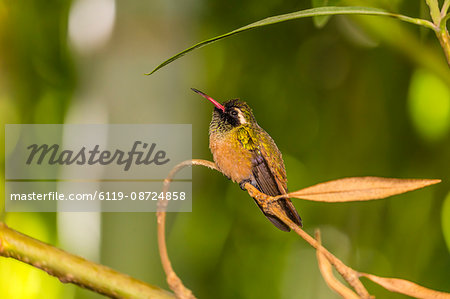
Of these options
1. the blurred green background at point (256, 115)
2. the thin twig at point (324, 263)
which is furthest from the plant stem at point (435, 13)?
the blurred green background at point (256, 115)

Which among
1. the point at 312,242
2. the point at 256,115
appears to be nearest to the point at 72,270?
the point at 312,242

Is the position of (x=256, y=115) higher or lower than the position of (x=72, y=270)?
higher

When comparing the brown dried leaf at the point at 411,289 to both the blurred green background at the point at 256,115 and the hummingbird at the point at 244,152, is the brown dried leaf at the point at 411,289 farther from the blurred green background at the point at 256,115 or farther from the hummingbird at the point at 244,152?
the blurred green background at the point at 256,115

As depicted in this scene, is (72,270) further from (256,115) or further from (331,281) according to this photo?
(256,115)

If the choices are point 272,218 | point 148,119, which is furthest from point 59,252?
point 148,119

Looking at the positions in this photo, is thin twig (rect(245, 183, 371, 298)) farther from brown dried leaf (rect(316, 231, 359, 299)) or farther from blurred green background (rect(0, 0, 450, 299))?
blurred green background (rect(0, 0, 450, 299))

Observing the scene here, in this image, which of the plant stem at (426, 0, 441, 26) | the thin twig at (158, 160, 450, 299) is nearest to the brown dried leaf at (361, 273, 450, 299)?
the thin twig at (158, 160, 450, 299)
